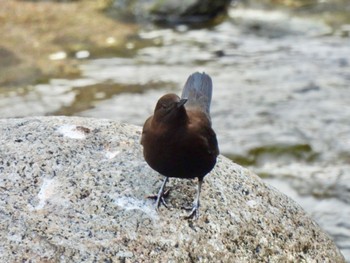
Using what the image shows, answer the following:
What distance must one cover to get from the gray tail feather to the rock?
7.75 m

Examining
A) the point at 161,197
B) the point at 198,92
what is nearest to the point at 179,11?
the point at 198,92

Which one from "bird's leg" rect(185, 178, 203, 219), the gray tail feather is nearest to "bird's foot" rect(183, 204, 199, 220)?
"bird's leg" rect(185, 178, 203, 219)

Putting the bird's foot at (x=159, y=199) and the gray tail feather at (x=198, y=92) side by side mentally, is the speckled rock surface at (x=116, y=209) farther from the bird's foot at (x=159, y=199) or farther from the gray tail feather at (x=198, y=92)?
the gray tail feather at (x=198, y=92)

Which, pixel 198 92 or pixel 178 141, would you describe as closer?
pixel 178 141

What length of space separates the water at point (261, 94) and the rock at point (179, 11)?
50cm

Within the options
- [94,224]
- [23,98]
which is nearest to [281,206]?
[94,224]

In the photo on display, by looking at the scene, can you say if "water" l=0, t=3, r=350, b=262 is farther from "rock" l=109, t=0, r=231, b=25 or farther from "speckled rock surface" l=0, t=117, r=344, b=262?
Result: "speckled rock surface" l=0, t=117, r=344, b=262

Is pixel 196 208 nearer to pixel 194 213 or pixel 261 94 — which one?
pixel 194 213

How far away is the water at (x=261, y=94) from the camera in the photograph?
6.80m

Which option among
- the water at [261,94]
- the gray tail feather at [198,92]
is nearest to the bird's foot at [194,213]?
the gray tail feather at [198,92]

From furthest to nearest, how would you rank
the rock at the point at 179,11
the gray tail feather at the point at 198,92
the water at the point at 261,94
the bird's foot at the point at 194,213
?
the rock at the point at 179,11
the water at the point at 261,94
the gray tail feather at the point at 198,92
the bird's foot at the point at 194,213

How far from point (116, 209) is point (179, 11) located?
28.3 feet

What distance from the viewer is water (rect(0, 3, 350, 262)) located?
6.80 metres

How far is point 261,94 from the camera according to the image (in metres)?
8.44
